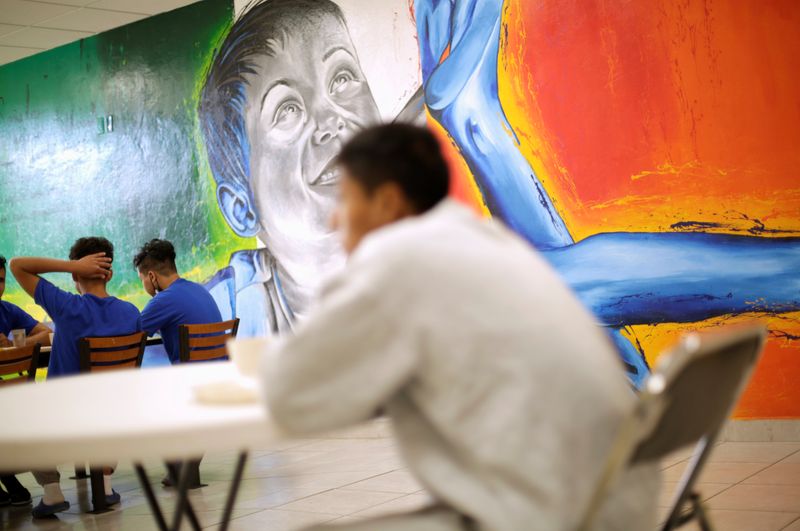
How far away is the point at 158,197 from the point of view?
654 cm

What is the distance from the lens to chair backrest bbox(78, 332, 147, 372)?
3850 mm

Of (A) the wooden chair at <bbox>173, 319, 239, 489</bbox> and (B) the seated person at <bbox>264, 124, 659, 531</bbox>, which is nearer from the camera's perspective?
(B) the seated person at <bbox>264, 124, 659, 531</bbox>

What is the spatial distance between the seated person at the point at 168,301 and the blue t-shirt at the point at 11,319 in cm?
73

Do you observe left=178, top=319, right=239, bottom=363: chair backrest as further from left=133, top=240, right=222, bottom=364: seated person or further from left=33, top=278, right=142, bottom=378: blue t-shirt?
left=33, top=278, right=142, bottom=378: blue t-shirt

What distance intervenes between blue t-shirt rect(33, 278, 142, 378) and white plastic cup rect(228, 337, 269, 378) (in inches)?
105

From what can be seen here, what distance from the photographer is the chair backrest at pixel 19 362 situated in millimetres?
3732

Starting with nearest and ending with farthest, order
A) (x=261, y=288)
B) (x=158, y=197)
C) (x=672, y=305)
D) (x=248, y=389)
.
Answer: (x=248, y=389) < (x=672, y=305) < (x=261, y=288) < (x=158, y=197)

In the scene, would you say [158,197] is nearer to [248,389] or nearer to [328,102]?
[328,102]

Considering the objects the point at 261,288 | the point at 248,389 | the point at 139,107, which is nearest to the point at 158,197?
the point at 139,107

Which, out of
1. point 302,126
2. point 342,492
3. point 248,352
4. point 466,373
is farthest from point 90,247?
point 466,373

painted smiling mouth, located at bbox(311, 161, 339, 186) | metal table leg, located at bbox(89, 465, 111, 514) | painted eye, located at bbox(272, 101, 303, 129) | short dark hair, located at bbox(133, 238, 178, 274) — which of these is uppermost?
painted eye, located at bbox(272, 101, 303, 129)

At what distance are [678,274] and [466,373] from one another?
330cm

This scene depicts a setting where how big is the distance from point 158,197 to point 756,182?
4123 millimetres

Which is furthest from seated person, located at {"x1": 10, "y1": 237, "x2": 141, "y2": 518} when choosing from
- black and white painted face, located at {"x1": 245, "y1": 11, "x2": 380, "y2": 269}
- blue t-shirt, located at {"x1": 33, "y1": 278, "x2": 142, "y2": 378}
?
black and white painted face, located at {"x1": 245, "y1": 11, "x2": 380, "y2": 269}
